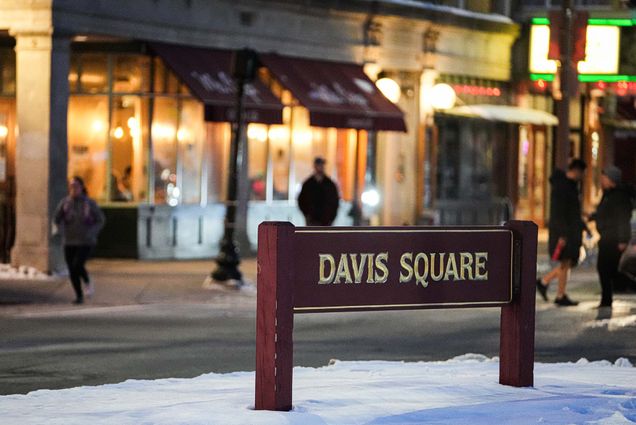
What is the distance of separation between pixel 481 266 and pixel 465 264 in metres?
0.15

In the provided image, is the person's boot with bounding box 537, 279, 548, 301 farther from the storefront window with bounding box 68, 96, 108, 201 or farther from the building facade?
the storefront window with bounding box 68, 96, 108, 201

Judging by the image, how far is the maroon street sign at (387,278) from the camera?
8.92m

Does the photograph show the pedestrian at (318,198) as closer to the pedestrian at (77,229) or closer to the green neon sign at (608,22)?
the pedestrian at (77,229)

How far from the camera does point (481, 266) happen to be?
991 centimetres

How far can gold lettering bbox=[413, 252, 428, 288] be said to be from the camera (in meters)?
9.55

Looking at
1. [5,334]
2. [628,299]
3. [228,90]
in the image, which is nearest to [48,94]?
[228,90]

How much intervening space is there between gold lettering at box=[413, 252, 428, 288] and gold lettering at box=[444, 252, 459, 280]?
174 millimetres

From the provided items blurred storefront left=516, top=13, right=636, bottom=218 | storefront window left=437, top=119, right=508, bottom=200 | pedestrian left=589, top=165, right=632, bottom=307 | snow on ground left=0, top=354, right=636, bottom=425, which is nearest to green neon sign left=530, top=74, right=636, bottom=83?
blurred storefront left=516, top=13, right=636, bottom=218

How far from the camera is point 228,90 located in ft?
83.2

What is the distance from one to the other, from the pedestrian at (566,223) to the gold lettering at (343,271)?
1025 cm

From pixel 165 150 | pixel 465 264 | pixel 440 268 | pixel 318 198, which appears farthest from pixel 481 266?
pixel 165 150

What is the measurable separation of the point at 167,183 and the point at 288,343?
58.3 feet

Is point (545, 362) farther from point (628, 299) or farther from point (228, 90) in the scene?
point (228, 90)

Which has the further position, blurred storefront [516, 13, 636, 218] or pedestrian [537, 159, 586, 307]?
blurred storefront [516, 13, 636, 218]
